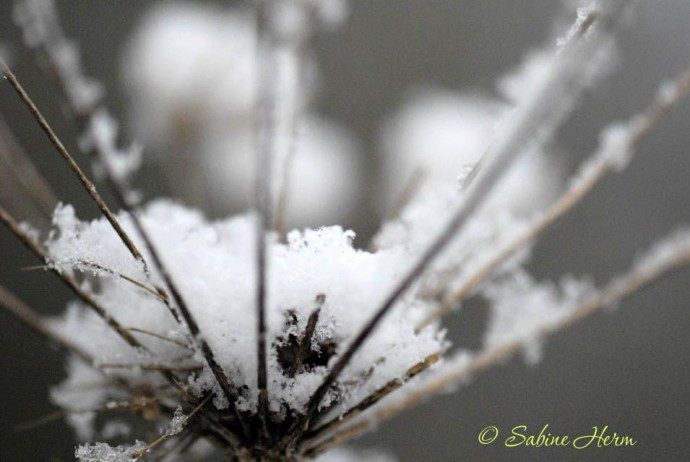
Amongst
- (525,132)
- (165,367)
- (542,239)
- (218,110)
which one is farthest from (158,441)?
(542,239)

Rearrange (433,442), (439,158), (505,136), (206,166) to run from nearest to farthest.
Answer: (505,136) → (439,158) → (206,166) → (433,442)

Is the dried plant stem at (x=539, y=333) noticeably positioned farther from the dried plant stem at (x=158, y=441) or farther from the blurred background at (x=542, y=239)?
the blurred background at (x=542, y=239)

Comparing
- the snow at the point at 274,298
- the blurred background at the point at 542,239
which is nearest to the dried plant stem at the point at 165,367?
the snow at the point at 274,298

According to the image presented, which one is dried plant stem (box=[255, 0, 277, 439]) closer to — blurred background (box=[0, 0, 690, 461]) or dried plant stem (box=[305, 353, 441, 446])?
dried plant stem (box=[305, 353, 441, 446])

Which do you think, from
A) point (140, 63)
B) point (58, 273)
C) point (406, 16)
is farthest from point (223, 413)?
point (406, 16)

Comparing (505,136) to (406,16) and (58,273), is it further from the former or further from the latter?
(406,16)

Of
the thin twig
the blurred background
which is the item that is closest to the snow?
the thin twig
